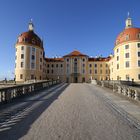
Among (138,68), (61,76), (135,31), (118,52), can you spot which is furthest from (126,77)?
(61,76)

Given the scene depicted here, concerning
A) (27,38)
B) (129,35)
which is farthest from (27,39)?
(129,35)

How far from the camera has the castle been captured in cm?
5419

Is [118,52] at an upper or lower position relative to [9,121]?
upper

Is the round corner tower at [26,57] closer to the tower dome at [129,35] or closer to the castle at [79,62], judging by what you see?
the castle at [79,62]

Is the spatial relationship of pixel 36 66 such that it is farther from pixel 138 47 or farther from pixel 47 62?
pixel 138 47

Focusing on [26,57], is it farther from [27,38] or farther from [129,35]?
[129,35]

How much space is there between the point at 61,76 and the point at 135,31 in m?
41.1

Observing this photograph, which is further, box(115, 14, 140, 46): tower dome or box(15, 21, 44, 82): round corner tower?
box(15, 21, 44, 82): round corner tower

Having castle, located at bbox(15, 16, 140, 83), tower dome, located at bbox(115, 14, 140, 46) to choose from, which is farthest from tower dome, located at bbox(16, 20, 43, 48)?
tower dome, located at bbox(115, 14, 140, 46)

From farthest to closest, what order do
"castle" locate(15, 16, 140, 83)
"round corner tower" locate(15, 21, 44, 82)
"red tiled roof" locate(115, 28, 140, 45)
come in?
"round corner tower" locate(15, 21, 44, 82), "red tiled roof" locate(115, 28, 140, 45), "castle" locate(15, 16, 140, 83)

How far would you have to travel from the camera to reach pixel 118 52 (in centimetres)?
5928

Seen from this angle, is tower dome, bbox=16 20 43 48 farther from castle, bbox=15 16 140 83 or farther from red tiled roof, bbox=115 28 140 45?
red tiled roof, bbox=115 28 140 45

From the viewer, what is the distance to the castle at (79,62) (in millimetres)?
54188

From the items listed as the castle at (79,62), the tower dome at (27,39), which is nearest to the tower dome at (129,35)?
the castle at (79,62)
